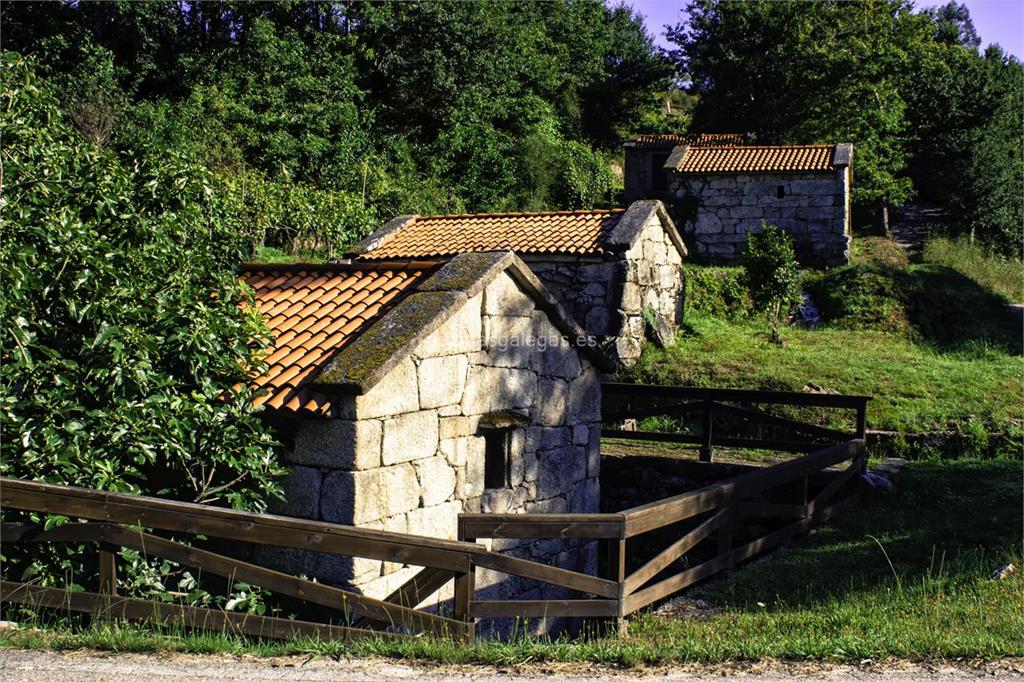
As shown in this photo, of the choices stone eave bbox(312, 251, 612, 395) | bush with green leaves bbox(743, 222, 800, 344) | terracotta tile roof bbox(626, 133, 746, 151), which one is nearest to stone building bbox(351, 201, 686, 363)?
bush with green leaves bbox(743, 222, 800, 344)

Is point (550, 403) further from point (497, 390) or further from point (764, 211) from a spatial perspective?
point (764, 211)

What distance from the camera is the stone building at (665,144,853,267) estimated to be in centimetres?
2459

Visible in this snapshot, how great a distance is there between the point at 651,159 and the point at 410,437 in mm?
26717

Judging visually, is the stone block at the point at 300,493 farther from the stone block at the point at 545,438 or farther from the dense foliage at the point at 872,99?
the dense foliage at the point at 872,99

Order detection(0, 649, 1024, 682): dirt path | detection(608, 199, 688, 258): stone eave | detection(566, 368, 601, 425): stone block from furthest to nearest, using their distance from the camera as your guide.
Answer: detection(608, 199, 688, 258): stone eave, detection(566, 368, 601, 425): stone block, detection(0, 649, 1024, 682): dirt path

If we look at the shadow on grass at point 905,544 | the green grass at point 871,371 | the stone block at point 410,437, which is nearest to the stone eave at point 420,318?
the stone block at point 410,437

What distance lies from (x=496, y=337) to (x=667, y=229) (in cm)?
1157

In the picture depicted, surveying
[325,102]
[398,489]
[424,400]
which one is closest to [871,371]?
[424,400]

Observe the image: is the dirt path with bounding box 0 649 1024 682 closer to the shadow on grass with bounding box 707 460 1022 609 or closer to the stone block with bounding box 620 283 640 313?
the shadow on grass with bounding box 707 460 1022 609

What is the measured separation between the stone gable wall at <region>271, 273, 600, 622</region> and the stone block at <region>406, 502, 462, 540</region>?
0.03 feet

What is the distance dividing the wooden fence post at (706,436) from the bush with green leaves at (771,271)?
6.85 metres

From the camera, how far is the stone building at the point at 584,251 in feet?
55.0

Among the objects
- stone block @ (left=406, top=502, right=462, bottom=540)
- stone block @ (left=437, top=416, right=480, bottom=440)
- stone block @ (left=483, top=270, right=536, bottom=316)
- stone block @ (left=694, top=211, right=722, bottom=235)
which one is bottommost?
stone block @ (left=406, top=502, right=462, bottom=540)

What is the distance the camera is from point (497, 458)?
27.4ft
